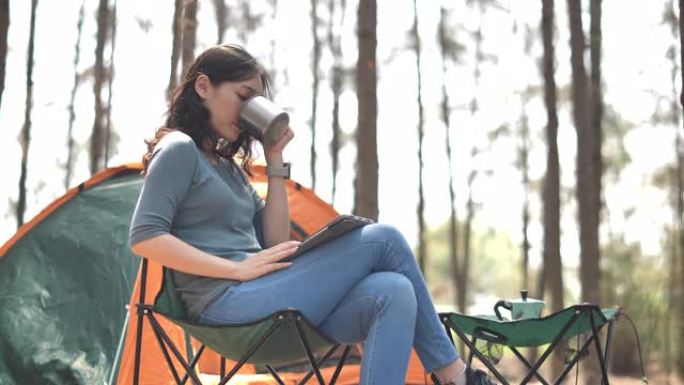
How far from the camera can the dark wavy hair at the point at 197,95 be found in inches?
82.7

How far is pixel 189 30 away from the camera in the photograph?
5.48 m

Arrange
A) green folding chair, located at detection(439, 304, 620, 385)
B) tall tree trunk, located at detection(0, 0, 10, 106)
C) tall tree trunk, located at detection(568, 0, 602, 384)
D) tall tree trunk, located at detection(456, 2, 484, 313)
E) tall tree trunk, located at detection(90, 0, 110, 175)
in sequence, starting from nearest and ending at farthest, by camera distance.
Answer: green folding chair, located at detection(439, 304, 620, 385)
tall tree trunk, located at detection(0, 0, 10, 106)
tall tree trunk, located at detection(568, 0, 602, 384)
tall tree trunk, located at detection(90, 0, 110, 175)
tall tree trunk, located at detection(456, 2, 484, 313)

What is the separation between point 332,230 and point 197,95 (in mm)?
535

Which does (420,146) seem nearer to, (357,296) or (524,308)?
(524,308)

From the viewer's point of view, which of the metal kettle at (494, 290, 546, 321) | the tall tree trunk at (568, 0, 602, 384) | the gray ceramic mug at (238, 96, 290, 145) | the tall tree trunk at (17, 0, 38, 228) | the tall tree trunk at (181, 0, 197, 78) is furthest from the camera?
the tall tree trunk at (17, 0, 38, 228)

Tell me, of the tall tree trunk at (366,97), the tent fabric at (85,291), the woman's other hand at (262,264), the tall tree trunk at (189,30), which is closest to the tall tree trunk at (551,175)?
the tall tree trunk at (366,97)

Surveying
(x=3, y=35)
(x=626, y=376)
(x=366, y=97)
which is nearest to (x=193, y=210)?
(x=3, y=35)

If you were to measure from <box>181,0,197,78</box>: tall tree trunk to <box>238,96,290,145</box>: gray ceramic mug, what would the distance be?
11.5ft

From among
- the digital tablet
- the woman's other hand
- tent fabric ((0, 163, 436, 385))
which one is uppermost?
the digital tablet

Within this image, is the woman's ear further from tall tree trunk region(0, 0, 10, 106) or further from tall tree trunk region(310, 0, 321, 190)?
tall tree trunk region(310, 0, 321, 190)

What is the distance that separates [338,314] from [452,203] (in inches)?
365

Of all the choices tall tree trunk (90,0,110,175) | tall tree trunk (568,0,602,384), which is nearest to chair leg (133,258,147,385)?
tall tree trunk (568,0,602,384)

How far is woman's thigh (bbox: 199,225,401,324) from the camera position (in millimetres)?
1864

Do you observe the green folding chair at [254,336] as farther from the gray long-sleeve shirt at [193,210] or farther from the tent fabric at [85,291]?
the tent fabric at [85,291]
